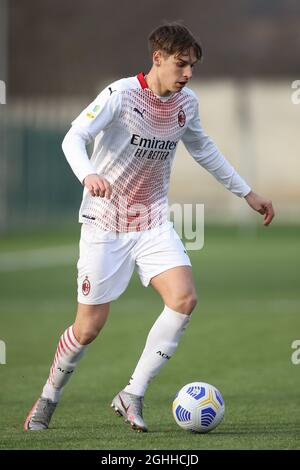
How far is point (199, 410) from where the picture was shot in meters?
7.35

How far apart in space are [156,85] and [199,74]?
142ft

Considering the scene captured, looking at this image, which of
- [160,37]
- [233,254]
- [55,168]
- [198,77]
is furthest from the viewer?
[198,77]

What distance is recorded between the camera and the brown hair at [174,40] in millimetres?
7395

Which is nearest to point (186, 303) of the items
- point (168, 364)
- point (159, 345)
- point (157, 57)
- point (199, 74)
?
point (159, 345)

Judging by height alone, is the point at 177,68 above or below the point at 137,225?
above

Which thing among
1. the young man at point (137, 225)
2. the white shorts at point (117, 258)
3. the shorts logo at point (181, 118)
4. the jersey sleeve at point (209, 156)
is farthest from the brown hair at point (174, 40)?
the white shorts at point (117, 258)

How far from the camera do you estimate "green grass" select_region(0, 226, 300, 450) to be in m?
7.33

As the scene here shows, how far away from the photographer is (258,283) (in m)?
19.2

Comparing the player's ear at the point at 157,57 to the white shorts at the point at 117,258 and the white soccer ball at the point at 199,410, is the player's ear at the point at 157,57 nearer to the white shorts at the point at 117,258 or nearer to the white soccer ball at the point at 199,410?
the white shorts at the point at 117,258

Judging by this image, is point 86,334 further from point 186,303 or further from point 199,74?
point 199,74

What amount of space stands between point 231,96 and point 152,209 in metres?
44.4

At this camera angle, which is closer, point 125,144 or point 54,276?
point 125,144

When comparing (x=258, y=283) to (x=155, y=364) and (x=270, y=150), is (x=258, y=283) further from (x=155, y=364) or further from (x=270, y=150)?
(x=270, y=150)

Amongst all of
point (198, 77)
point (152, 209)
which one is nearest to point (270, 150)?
point (198, 77)
